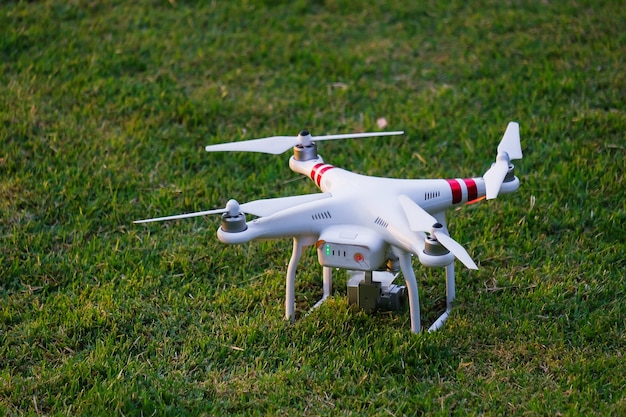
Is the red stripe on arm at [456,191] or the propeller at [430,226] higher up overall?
the propeller at [430,226]

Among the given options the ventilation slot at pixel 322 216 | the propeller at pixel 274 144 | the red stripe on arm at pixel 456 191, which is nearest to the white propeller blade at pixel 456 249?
the red stripe on arm at pixel 456 191

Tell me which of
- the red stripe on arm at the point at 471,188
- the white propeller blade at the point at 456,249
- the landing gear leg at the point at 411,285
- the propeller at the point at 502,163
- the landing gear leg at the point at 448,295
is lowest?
the landing gear leg at the point at 448,295

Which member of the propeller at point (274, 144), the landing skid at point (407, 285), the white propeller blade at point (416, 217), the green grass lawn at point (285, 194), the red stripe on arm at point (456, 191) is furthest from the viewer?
the propeller at point (274, 144)

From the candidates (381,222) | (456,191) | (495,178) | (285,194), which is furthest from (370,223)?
(285,194)

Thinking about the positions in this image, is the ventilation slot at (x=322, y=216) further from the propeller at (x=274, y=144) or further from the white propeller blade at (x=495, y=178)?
the white propeller blade at (x=495, y=178)

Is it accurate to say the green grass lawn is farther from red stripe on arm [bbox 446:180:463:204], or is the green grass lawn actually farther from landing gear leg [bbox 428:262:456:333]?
red stripe on arm [bbox 446:180:463:204]

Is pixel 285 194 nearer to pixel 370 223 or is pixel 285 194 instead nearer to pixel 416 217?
pixel 370 223
